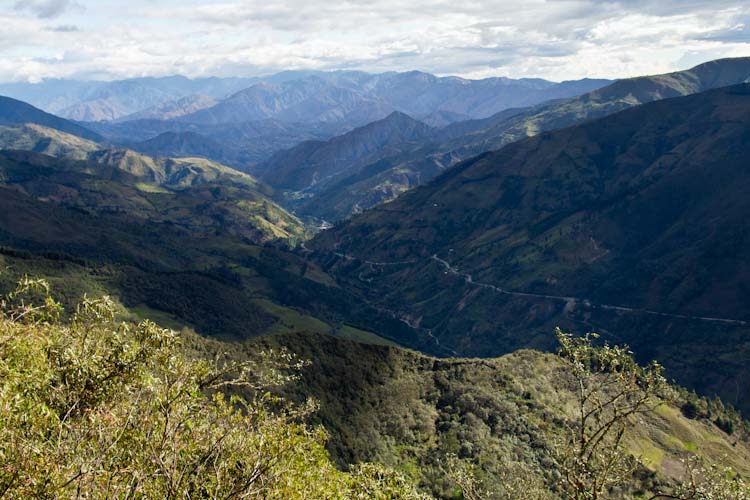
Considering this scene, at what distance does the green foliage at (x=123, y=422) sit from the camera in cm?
1570

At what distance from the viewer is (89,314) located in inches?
753

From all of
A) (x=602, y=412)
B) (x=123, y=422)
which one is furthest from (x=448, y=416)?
(x=123, y=422)

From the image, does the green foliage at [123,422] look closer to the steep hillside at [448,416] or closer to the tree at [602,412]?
the tree at [602,412]

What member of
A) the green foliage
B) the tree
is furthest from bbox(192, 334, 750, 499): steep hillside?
the green foliage

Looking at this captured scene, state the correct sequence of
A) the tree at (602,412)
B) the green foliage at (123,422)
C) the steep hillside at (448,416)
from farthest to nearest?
1. the steep hillside at (448,416)
2. the tree at (602,412)
3. the green foliage at (123,422)

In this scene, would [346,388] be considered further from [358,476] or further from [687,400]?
[687,400]

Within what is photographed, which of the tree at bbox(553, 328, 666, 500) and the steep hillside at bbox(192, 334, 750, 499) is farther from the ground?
the tree at bbox(553, 328, 666, 500)

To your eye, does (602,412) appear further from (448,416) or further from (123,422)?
(448,416)

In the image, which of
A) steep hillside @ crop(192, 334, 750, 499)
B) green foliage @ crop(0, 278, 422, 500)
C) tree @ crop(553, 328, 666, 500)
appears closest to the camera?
green foliage @ crop(0, 278, 422, 500)

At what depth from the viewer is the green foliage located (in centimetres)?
1570

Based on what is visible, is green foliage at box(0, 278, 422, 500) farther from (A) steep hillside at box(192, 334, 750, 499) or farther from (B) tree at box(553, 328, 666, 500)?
(A) steep hillside at box(192, 334, 750, 499)

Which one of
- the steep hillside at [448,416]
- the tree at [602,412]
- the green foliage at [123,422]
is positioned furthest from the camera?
the steep hillside at [448,416]

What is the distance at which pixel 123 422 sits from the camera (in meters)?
17.6

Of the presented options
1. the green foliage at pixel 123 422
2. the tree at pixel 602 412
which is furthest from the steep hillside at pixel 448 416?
the green foliage at pixel 123 422
